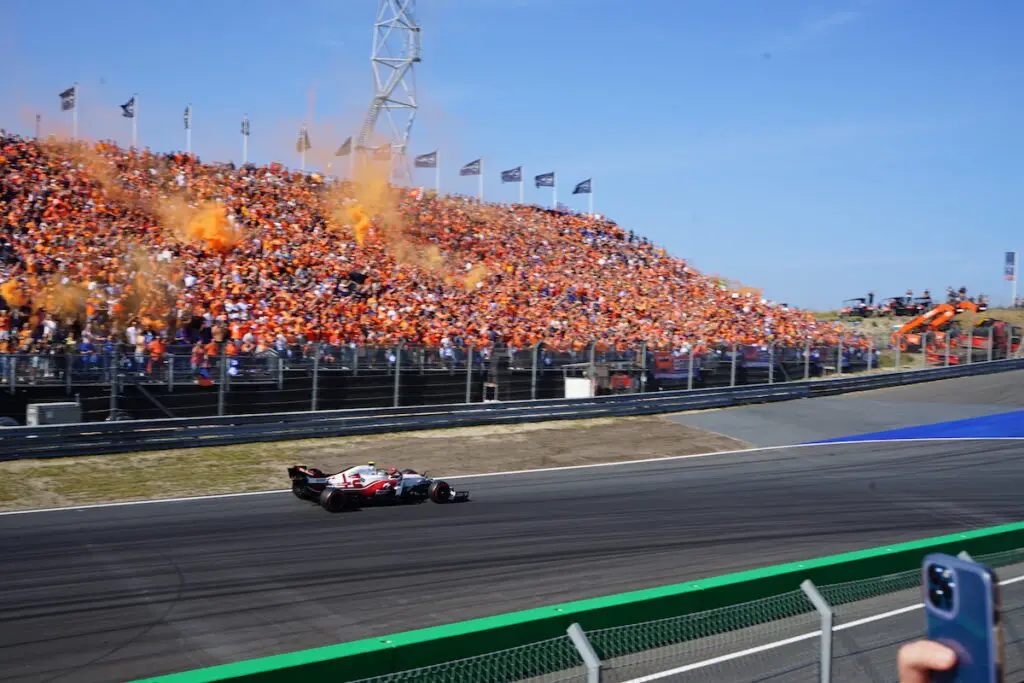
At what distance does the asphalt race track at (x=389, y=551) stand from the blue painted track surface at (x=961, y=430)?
519cm

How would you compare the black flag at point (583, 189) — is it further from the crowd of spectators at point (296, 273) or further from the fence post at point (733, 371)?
the fence post at point (733, 371)

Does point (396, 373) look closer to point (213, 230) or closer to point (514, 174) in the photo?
point (213, 230)

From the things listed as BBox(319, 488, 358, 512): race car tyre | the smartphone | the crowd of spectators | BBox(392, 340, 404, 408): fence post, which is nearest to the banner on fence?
the crowd of spectators

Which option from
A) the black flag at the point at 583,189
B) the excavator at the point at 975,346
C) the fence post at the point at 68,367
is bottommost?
the fence post at the point at 68,367

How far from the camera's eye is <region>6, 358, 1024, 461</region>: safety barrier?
635 inches

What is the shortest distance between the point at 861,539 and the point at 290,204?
23.7 metres

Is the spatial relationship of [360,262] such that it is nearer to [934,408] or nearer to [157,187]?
[157,187]

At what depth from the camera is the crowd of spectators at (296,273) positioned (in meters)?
21.1

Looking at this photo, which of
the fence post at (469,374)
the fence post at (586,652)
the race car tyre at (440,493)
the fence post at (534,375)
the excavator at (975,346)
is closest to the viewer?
the fence post at (586,652)

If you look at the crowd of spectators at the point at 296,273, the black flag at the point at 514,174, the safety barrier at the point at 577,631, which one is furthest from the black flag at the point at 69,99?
the safety barrier at the point at 577,631

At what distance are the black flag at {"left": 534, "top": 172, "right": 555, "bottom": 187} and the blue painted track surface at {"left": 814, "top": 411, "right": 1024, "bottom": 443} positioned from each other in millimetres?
26762

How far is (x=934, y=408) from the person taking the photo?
26.5 meters

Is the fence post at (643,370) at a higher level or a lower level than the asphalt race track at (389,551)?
higher

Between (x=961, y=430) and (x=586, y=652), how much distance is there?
21891mm
